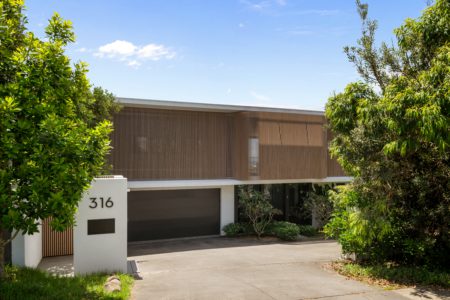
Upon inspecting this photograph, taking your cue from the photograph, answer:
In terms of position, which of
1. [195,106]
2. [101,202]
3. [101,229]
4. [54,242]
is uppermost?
[195,106]

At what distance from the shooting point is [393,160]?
35.7 ft

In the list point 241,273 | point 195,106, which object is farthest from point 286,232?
point 241,273

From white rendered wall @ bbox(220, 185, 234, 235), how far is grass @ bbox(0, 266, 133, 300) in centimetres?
992

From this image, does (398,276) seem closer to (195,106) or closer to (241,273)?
(241,273)

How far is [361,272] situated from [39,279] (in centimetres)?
903

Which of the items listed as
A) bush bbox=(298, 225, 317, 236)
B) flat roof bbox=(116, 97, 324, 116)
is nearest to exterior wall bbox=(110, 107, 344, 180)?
flat roof bbox=(116, 97, 324, 116)

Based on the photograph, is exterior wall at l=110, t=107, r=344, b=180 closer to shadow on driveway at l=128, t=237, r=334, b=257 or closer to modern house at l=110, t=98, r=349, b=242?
modern house at l=110, t=98, r=349, b=242

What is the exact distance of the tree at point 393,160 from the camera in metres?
10.5

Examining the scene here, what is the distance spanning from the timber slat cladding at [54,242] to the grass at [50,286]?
4341 millimetres

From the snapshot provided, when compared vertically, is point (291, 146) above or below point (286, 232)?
above

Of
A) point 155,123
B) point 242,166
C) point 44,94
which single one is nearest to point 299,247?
point 242,166

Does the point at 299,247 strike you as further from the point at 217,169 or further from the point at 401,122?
the point at 401,122

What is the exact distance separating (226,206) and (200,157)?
3181 mm

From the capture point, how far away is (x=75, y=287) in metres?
9.34
